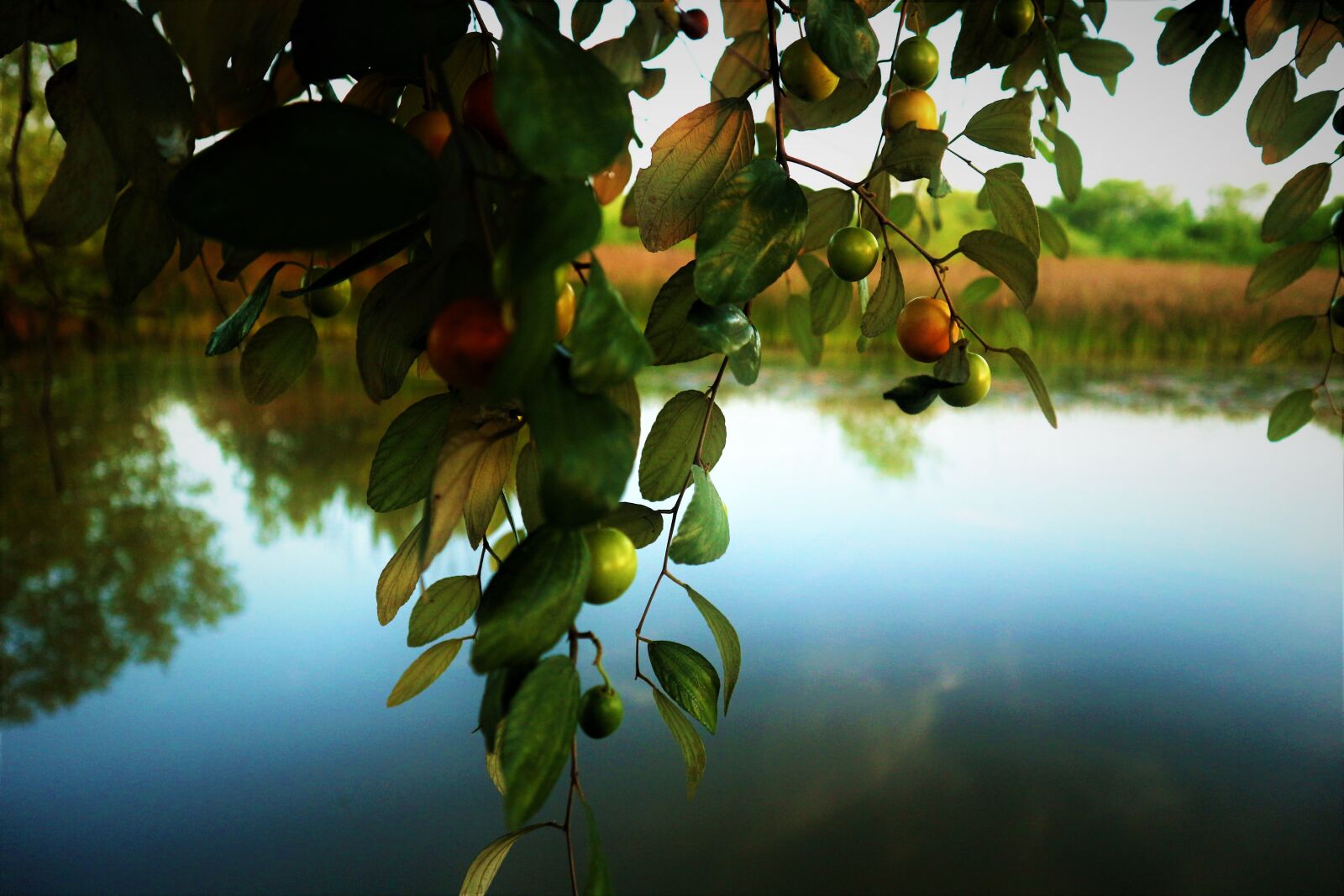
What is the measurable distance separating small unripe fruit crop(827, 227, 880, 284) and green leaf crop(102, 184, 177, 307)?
0.26 meters

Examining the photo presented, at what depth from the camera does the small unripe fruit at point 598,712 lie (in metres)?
0.24

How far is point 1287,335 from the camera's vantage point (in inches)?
24.9

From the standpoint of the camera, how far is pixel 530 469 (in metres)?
0.30

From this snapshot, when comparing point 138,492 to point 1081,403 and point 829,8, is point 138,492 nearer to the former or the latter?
point 829,8

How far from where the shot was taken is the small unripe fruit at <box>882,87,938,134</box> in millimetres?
418

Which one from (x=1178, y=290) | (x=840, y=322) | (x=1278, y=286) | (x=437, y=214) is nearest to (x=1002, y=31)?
(x=840, y=322)

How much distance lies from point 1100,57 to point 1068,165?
0.34 ft

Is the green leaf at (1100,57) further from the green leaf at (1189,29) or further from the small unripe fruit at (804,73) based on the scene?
the small unripe fruit at (804,73)

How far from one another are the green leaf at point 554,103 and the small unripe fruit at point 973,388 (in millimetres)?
247

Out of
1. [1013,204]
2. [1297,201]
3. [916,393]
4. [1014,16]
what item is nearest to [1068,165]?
[1297,201]

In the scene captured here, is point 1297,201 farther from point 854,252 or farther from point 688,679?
point 688,679

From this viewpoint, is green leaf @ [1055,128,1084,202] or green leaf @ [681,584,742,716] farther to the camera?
green leaf @ [1055,128,1084,202]

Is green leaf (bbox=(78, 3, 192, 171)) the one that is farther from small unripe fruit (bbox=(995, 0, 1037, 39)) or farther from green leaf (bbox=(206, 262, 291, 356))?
small unripe fruit (bbox=(995, 0, 1037, 39))

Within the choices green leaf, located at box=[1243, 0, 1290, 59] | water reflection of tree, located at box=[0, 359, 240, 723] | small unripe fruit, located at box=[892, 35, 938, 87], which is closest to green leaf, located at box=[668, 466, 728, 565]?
small unripe fruit, located at box=[892, 35, 938, 87]
